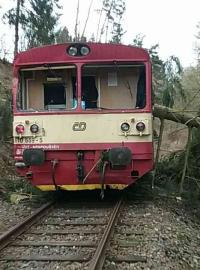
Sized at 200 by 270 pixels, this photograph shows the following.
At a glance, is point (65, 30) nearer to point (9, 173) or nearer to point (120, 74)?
point (9, 173)

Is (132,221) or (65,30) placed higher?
(65,30)

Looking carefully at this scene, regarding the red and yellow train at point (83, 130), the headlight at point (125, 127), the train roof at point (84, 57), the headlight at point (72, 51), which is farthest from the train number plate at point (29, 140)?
the headlight at point (72, 51)

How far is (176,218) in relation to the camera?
954 centimetres

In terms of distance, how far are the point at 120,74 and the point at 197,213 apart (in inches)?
129

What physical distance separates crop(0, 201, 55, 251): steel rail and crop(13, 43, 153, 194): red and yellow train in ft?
2.64

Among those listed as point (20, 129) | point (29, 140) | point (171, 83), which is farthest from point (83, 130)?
point (171, 83)

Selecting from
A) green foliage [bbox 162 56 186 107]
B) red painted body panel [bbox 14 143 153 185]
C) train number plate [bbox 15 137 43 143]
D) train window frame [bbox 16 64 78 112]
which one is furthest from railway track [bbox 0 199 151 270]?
green foliage [bbox 162 56 186 107]

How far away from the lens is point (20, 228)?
7.87 metres

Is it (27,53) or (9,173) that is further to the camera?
(9,173)

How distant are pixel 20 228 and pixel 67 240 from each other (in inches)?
34.6

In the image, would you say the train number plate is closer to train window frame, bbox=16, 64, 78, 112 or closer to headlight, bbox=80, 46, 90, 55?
train window frame, bbox=16, 64, 78, 112

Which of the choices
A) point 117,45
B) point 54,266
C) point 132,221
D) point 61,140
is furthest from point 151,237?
point 117,45

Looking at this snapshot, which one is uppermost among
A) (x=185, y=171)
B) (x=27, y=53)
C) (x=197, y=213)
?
(x=27, y=53)

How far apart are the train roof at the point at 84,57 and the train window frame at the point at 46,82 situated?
154mm
